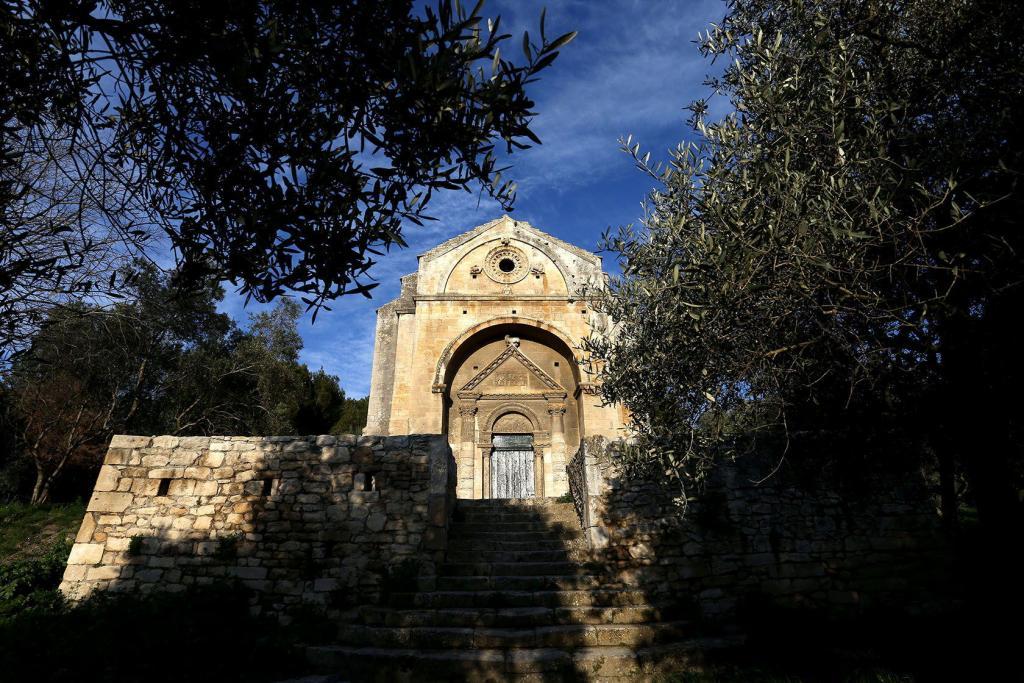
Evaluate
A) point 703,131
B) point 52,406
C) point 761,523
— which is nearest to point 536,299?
point 761,523

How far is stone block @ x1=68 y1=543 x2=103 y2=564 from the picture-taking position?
757 centimetres

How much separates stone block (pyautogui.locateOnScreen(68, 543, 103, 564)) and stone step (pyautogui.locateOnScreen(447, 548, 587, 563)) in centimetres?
492

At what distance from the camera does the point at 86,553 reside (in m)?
7.60

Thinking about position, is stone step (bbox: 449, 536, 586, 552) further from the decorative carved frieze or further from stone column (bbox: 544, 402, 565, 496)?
the decorative carved frieze

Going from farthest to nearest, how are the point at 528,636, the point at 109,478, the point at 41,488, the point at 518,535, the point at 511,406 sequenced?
the point at 511,406, the point at 41,488, the point at 518,535, the point at 109,478, the point at 528,636

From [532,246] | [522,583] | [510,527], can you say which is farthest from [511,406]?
[522,583]

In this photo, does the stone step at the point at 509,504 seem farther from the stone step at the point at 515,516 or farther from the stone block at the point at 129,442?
the stone block at the point at 129,442

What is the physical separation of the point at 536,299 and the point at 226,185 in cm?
1266

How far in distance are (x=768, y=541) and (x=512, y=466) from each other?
895 centimetres

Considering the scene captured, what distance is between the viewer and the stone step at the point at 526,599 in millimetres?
6820

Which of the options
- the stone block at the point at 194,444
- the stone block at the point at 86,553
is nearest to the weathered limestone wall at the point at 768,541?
the stone block at the point at 194,444

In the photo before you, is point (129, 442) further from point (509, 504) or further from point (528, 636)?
point (528, 636)

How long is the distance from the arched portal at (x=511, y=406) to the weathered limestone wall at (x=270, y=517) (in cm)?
720

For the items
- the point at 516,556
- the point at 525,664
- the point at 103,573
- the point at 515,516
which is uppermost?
the point at 515,516
